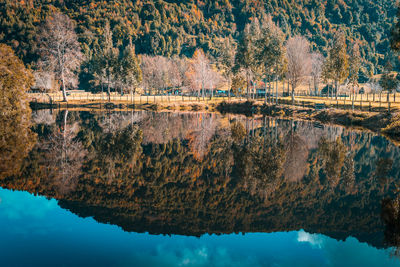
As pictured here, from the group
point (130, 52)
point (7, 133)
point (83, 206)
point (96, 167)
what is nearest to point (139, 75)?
point (130, 52)

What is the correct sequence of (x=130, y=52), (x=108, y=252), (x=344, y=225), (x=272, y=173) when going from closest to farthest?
(x=108, y=252) < (x=344, y=225) < (x=272, y=173) < (x=130, y=52)

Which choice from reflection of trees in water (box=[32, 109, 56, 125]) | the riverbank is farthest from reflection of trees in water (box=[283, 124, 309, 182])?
reflection of trees in water (box=[32, 109, 56, 125])

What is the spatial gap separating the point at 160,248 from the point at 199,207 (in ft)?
13.9

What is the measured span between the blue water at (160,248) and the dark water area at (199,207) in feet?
0.15

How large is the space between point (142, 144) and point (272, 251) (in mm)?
24308

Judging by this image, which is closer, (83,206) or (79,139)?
(83,206)

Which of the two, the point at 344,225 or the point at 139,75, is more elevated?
the point at 139,75

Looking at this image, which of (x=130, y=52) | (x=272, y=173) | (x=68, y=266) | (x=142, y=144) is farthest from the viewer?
(x=130, y=52)

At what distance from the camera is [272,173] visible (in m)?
24.5

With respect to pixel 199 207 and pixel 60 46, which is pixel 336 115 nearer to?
pixel 199 207

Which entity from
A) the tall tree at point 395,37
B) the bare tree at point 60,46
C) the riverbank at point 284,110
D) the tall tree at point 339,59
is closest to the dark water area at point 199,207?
the tall tree at point 395,37

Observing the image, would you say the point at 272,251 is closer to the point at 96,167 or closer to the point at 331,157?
the point at 96,167

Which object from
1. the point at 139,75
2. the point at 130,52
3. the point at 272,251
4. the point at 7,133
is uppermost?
the point at 130,52

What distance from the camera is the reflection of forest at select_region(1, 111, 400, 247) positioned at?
17.1 m
